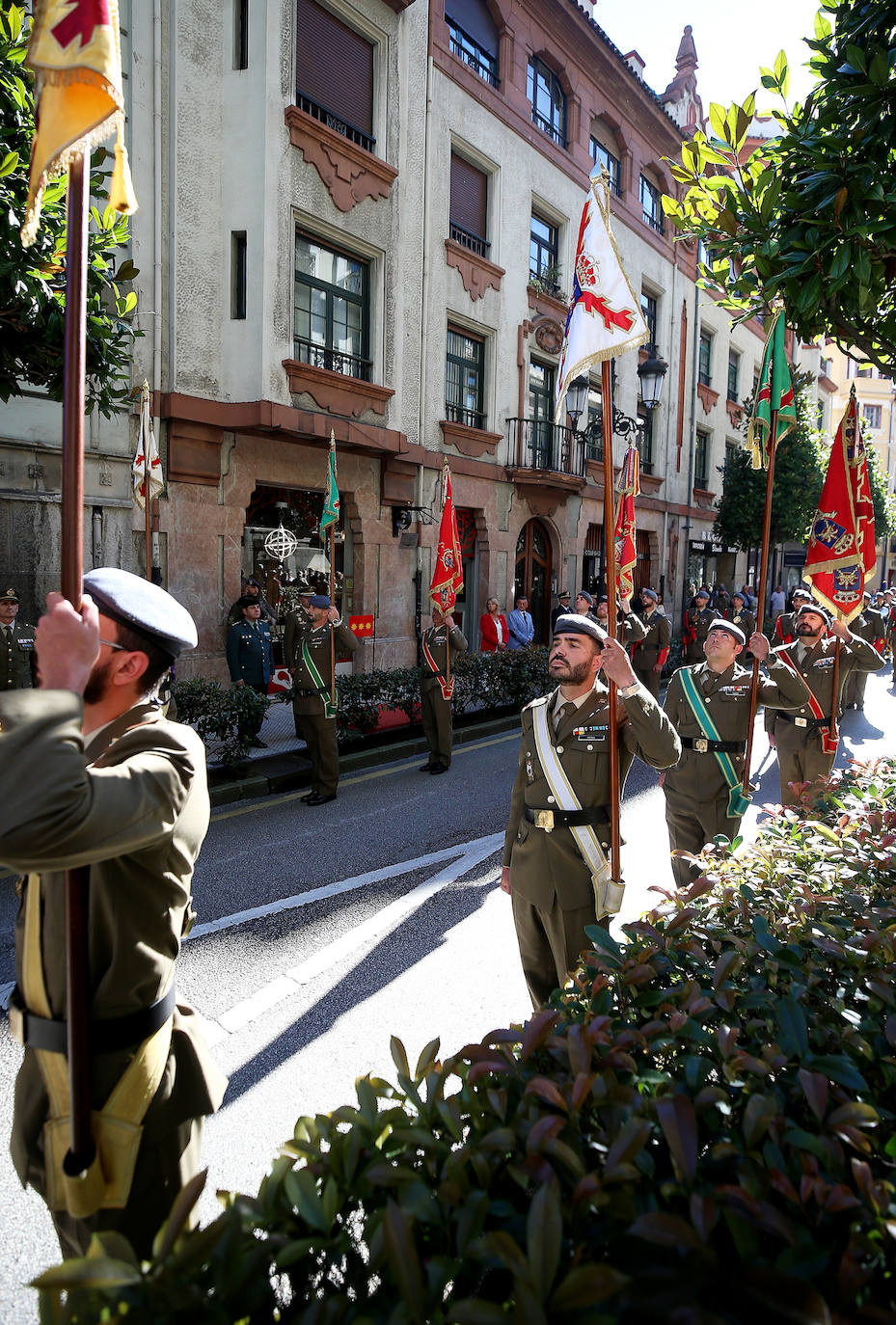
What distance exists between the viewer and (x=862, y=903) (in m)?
2.65

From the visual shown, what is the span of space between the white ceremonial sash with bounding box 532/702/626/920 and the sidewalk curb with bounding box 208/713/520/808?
4814mm

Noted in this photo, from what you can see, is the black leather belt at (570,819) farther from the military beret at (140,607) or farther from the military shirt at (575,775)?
the military beret at (140,607)

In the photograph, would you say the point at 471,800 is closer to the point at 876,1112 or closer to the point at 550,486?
the point at 876,1112

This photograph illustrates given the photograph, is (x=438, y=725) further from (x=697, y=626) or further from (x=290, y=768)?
(x=697, y=626)

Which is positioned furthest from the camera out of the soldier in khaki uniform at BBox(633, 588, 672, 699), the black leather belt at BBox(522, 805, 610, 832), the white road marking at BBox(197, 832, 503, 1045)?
the soldier in khaki uniform at BBox(633, 588, 672, 699)

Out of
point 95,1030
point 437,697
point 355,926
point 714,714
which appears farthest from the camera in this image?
point 437,697

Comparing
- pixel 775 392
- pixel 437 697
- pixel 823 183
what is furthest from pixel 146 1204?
pixel 437 697

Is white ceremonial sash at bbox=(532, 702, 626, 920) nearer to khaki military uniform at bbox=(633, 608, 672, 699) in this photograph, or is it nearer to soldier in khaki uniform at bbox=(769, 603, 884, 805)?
soldier in khaki uniform at bbox=(769, 603, 884, 805)

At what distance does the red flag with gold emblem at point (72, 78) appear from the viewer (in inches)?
69.6

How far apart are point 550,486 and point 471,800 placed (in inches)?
476

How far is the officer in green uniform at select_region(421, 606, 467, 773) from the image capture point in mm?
9633

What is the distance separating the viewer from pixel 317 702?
27.7ft

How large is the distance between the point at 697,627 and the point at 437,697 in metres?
9.41

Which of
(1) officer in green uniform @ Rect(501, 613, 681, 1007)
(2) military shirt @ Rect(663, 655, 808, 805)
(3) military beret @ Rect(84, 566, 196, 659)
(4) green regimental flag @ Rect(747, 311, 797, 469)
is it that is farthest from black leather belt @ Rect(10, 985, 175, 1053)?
(4) green regimental flag @ Rect(747, 311, 797, 469)
